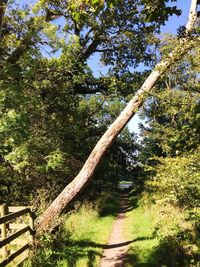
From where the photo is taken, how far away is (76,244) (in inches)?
457

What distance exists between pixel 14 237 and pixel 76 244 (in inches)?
150

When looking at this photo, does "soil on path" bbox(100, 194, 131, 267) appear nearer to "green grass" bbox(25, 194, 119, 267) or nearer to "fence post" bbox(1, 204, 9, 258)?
"green grass" bbox(25, 194, 119, 267)

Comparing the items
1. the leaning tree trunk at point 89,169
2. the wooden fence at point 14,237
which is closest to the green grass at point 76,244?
the wooden fence at point 14,237

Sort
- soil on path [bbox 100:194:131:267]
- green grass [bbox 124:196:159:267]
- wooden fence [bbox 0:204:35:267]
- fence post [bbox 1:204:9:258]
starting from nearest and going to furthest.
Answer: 1. wooden fence [bbox 0:204:35:267]
2. fence post [bbox 1:204:9:258]
3. green grass [bbox 124:196:159:267]
4. soil on path [bbox 100:194:131:267]

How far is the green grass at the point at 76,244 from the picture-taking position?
938 cm

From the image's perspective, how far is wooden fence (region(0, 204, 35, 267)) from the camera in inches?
306

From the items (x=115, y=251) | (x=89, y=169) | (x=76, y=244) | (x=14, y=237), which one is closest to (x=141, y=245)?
(x=115, y=251)

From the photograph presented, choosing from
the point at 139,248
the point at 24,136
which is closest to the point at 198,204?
the point at 139,248

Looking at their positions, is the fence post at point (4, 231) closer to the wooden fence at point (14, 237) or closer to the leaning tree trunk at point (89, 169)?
the wooden fence at point (14, 237)

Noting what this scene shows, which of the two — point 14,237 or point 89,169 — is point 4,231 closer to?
point 14,237

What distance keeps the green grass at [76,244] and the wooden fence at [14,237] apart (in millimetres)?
357

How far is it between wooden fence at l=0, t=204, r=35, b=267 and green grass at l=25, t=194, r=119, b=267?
0.36 metres

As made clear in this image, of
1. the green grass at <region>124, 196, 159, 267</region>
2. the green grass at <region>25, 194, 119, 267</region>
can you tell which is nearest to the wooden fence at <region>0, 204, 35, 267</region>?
the green grass at <region>25, 194, 119, 267</region>

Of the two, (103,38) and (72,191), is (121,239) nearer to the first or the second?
(72,191)
